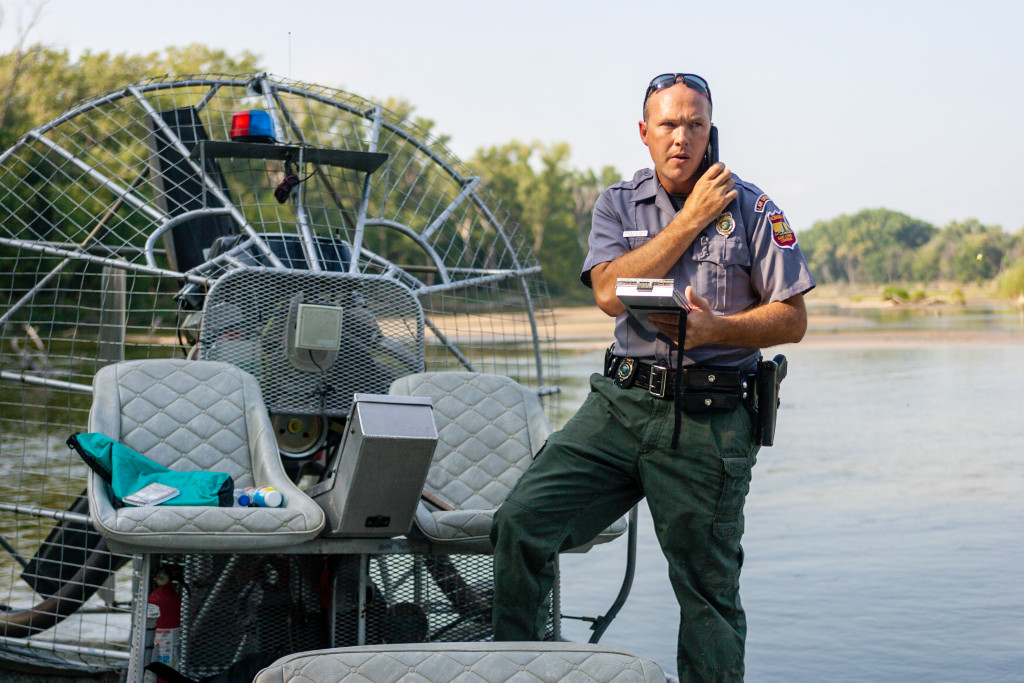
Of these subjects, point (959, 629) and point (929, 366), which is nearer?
point (959, 629)

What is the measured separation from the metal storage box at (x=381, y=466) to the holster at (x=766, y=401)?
94 cm

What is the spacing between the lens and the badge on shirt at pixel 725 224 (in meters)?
2.92

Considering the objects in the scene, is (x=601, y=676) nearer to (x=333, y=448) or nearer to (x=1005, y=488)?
(x=333, y=448)

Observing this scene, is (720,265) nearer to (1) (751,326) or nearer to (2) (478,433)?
(1) (751,326)

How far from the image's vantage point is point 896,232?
90562mm

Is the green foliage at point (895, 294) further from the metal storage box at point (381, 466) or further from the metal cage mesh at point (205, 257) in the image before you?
the metal storage box at point (381, 466)

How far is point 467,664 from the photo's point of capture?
1777 mm

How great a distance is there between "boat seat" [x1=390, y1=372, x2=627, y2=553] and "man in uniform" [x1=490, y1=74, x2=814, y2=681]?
118cm

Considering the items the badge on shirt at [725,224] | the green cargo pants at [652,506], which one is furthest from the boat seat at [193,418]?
the badge on shirt at [725,224]

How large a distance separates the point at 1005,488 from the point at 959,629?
11.9ft

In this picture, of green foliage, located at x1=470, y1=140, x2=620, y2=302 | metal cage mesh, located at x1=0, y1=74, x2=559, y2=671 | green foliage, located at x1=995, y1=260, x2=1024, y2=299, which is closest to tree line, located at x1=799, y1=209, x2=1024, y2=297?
green foliage, located at x1=995, y1=260, x2=1024, y2=299

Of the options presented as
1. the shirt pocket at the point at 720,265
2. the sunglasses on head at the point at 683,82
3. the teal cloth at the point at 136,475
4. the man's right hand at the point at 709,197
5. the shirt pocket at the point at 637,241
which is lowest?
the teal cloth at the point at 136,475

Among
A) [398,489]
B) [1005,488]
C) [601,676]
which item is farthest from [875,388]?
[601,676]

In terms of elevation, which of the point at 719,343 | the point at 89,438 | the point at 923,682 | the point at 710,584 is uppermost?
the point at 719,343
